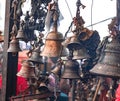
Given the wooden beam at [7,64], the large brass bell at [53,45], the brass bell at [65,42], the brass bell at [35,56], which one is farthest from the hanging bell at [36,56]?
the brass bell at [65,42]

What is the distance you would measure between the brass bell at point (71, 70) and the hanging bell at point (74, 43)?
0.38 feet

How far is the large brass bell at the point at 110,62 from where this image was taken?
1896 millimetres

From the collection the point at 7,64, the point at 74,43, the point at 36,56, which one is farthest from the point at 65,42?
the point at 7,64

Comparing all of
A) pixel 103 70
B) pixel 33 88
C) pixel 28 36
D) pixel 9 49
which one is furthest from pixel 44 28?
pixel 103 70

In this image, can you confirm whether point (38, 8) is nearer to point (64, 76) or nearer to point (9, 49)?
point (9, 49)

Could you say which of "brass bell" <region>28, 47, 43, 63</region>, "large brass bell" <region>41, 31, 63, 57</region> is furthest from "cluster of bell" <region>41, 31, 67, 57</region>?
"brass bell" <region>28, 47, 43, 63</region>

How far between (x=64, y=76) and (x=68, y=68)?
7 cm

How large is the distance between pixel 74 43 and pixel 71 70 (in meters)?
0.22

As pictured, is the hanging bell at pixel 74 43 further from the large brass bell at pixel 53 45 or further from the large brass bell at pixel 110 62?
the large brass bell at pixel 110 62

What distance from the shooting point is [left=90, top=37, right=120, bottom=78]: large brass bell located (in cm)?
190

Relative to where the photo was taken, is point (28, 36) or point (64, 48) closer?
point (64, 48)

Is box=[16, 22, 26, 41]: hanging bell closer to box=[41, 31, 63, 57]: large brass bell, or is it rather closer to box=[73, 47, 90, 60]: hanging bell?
box=[41, 31, 63, 57]: large brass bell

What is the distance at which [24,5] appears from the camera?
3.35m

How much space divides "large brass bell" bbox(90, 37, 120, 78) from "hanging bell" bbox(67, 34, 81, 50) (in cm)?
29
